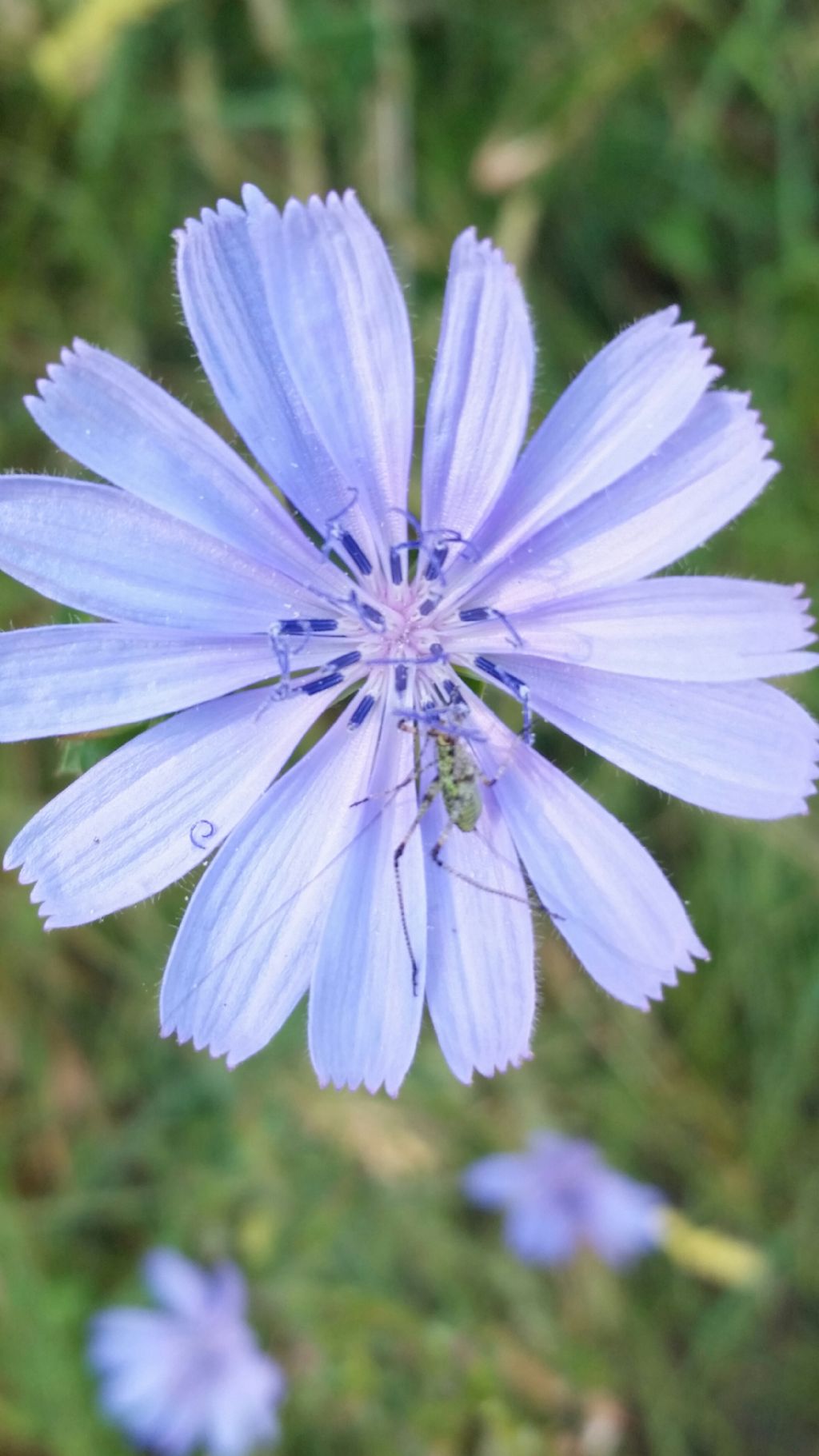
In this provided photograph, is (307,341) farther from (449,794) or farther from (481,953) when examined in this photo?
(481,953)

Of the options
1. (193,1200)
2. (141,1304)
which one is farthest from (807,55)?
(141,1304)

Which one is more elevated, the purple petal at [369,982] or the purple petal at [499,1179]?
the purple petal at [369,982]

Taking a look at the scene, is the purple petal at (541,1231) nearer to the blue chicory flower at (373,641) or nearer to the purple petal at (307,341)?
the blue chicory flower at (373,641)

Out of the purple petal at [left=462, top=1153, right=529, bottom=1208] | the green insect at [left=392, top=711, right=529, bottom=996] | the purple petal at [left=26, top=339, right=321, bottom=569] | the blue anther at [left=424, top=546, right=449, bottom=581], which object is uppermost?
the purple petal at [left=26, top=339, right=321, bottom=569]

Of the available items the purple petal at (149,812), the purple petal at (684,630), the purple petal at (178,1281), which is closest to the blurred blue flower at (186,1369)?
the purple petal at (178,1281)

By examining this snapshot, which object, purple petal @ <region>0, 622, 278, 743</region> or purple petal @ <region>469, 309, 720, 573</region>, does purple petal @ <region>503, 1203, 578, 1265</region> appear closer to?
Result: purple petal @ <region>0, 622, 278, 743</region>

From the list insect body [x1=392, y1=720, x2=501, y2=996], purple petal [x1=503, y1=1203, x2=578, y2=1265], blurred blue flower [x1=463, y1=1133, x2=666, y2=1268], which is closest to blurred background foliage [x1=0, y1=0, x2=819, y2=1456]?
blurred blue flower [x1=463, y1=1133, x2=666, y2=1268]
